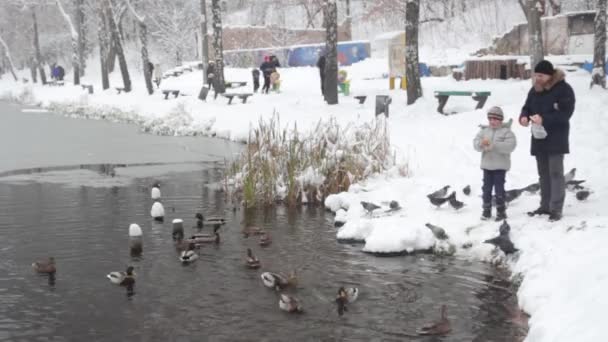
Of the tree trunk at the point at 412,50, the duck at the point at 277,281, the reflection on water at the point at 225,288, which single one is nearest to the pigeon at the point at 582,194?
the reflection on water at the point at 225,288

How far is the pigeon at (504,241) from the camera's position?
→ 27.5 ft

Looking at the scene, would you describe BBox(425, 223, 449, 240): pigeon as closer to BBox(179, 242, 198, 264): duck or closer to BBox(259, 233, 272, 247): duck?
BBox(259, 233, 272, 247): duck

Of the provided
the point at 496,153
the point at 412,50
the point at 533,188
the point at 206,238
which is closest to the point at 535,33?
the point at 412,50

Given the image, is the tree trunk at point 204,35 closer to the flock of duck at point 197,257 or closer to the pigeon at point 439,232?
the flock of duck at point 197,257

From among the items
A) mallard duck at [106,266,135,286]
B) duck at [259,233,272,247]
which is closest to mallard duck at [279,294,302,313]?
mallard duck at [106,266,135,286]

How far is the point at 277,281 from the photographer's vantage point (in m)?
7.71

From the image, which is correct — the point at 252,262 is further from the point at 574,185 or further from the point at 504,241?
the point at 574,185

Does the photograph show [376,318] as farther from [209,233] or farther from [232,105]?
[232,105]

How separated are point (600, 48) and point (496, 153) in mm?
11579

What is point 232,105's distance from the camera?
1033 inches

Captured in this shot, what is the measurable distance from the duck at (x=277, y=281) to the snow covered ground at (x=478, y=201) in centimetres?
185

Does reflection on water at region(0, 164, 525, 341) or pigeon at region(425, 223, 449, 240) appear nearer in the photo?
reflection on water at region(0, 164, 525, 341)

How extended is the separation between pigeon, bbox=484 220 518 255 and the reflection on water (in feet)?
1.01

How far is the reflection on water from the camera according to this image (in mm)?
6637
